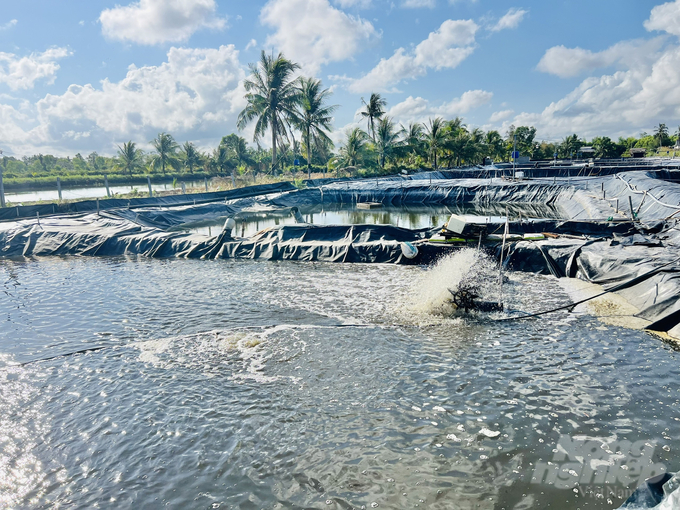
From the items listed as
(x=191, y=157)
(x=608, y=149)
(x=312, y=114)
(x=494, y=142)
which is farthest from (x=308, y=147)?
(x=608, y=149)

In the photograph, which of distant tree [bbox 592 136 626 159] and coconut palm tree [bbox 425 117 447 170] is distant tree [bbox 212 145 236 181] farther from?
distant tree [bbox 592 136 626 159]

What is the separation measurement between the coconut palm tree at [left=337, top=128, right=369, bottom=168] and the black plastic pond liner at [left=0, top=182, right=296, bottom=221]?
15271 millimetres

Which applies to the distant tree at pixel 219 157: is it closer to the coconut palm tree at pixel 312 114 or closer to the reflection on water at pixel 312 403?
the coconut palm tree at pixel 312 114

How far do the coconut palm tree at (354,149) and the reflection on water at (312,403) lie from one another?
35.7 metres

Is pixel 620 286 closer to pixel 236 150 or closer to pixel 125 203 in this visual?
pixel 125 203

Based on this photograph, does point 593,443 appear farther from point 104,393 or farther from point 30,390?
point 30,390

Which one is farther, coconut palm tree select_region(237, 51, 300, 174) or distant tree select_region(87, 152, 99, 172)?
distant tree select_region(87, 152, 99, 172)

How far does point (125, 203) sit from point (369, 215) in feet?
46.8

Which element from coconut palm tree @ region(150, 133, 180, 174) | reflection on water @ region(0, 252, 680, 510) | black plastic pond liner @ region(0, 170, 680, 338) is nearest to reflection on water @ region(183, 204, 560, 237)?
black plastic pond liner @ region(0, 170, 680, 338)

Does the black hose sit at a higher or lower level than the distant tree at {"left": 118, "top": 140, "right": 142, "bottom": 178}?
lower

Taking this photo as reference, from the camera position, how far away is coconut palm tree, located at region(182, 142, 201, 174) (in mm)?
52750

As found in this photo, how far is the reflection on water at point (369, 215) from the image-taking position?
68.3ft

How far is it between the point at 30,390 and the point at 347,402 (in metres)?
4.74

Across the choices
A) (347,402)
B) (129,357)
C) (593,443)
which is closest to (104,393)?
(129,357)
